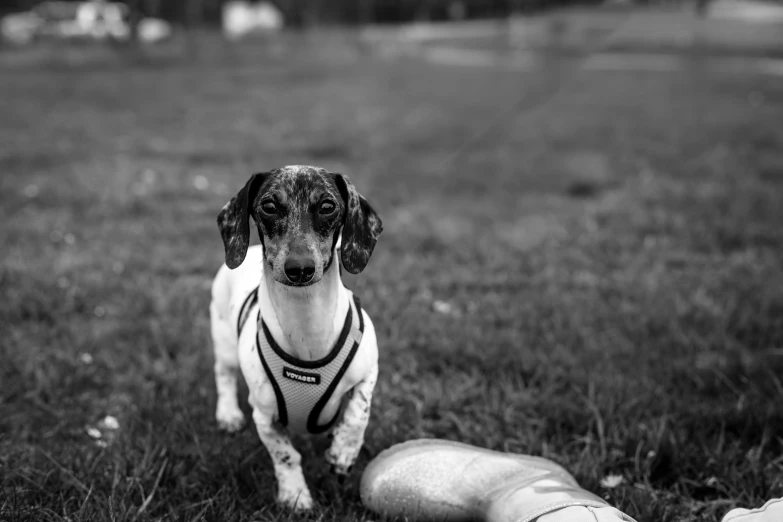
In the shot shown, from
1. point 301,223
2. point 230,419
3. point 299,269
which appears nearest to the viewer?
point 299,269

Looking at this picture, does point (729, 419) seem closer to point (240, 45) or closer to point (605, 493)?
point (605, 493)

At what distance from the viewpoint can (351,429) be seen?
8.14ft

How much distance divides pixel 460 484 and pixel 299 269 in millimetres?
1010

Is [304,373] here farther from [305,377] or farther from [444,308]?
[444,308]

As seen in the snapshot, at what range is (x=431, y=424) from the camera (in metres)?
3.03

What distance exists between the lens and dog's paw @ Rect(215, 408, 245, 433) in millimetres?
2928

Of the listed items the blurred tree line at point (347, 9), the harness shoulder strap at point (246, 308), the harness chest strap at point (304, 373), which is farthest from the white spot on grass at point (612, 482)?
the blurred tree line at point (347, 9)

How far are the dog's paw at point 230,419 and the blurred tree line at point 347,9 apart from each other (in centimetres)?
1927

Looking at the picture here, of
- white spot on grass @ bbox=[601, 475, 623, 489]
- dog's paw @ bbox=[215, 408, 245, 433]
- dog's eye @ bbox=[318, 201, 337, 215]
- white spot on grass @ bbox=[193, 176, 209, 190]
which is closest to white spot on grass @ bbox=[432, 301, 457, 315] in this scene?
dog's paw @ bbox=[215, 408, 245, 433]

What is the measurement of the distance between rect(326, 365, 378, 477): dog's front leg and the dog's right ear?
67 centimetres

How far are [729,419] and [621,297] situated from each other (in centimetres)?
139

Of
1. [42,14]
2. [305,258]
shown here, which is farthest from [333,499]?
[42,14]

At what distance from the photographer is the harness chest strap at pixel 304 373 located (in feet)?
7.66

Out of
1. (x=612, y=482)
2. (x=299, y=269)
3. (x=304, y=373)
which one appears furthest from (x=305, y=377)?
(x=612, y=482)
